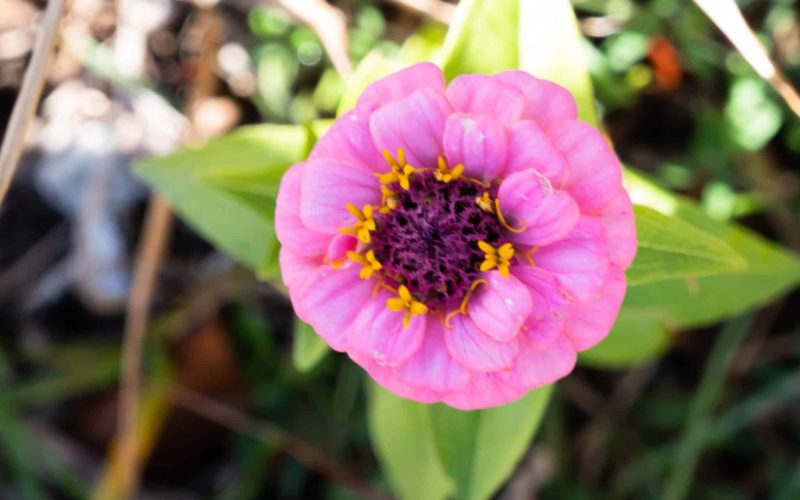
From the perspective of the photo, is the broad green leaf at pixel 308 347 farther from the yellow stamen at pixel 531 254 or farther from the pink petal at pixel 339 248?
→ the yellow stamen at pixel 531 254

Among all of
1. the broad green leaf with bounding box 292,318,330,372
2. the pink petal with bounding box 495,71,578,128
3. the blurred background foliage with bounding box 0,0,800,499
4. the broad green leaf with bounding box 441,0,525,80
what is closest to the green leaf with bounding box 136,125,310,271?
the blurred background foliage with bounding box 0,0,800,499

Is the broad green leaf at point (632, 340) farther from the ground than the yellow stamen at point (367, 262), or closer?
closer

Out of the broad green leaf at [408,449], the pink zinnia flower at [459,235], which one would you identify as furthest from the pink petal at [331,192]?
the broad green leaf at [408,449]

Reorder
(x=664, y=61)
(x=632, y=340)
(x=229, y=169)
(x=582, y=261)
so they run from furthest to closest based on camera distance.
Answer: (x=664, y=61), (x=632, y=340), (x=229, y=169), (x=582, y=261)

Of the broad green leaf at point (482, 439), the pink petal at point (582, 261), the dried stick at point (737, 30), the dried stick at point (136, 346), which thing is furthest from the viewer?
the dried stick at point (136, 346)

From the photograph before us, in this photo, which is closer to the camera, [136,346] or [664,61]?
[664,61]

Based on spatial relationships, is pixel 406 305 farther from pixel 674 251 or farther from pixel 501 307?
pixel 674 251

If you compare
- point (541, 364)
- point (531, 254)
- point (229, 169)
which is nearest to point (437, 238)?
point (531, 254)
